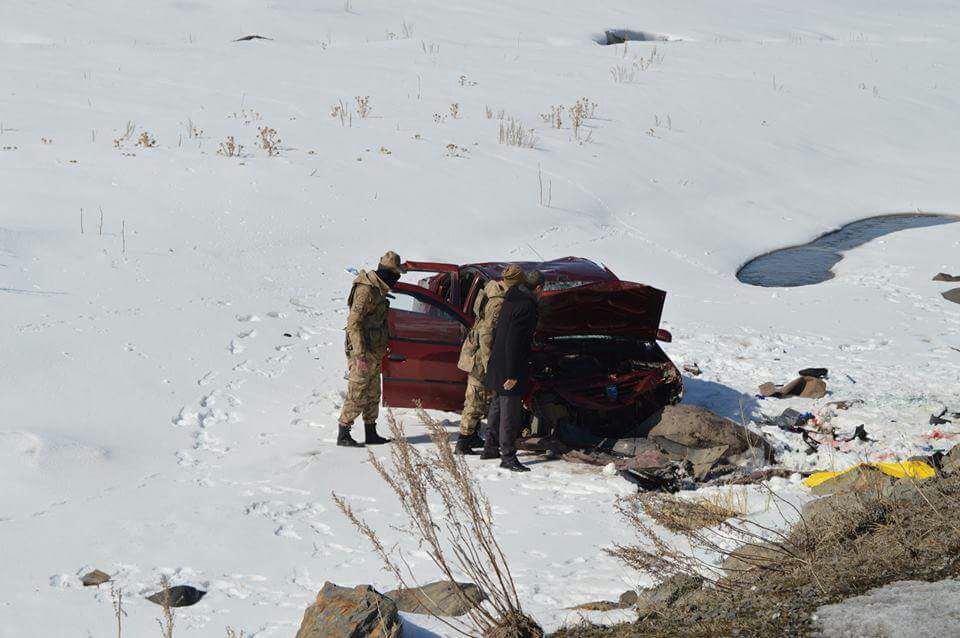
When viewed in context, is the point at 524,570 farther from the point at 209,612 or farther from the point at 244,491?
the point at 244,491

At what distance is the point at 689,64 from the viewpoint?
27953mm

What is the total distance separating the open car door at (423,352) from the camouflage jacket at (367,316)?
235 mm

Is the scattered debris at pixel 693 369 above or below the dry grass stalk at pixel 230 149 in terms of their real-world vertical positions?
below

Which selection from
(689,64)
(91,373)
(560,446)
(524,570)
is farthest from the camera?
(689,64)

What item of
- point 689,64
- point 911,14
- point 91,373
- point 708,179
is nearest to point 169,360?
point 91,373

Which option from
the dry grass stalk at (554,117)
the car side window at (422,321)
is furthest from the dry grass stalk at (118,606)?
the dry grass stalk at (554,117)

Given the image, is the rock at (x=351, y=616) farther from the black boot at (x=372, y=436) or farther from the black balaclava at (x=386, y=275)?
the black balaclava at (x=386, y=275)

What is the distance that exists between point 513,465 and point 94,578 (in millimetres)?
3745

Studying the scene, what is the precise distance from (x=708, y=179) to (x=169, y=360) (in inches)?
520

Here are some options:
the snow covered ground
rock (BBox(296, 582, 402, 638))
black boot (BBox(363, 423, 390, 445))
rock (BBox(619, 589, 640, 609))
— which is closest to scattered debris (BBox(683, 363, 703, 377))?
the snow covered ground

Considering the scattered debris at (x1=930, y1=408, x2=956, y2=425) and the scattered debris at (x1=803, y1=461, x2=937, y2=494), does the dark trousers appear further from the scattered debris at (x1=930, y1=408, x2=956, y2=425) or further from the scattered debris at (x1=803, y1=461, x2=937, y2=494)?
the scattered debris at (x1=930, y1=408, x2=956, y2=425)

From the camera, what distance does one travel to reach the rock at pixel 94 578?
6.17 metres

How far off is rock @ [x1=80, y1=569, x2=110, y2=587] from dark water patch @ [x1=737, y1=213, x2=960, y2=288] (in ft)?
40.1

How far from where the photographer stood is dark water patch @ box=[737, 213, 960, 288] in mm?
16359
